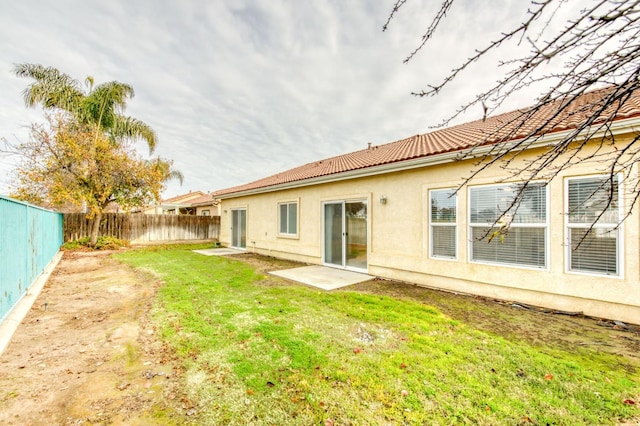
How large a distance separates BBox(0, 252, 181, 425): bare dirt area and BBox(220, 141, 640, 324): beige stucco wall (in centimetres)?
588

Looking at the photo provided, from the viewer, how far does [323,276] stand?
806cm

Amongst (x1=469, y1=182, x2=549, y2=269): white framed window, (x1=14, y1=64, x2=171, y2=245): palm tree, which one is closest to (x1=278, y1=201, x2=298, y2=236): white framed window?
(x1=469, y1=182, x2=549, y2=269): white framed window

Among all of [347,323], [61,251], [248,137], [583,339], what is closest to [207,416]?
[347,323]

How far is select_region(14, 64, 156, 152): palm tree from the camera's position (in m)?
13.9

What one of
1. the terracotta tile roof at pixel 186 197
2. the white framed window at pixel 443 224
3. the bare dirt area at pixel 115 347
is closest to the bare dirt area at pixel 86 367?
the bare dirt area at pixel 115 347

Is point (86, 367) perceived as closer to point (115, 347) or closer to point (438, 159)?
point (115, 347)

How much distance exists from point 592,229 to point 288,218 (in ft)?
30.7

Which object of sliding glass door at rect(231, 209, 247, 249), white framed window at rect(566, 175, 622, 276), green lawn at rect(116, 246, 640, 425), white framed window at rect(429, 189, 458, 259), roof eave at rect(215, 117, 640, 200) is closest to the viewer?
green lawn at rect(116, 246, 640, 425)

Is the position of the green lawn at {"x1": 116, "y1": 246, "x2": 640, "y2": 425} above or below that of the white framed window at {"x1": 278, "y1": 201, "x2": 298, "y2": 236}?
below

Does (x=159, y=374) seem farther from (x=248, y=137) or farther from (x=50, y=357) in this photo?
(x=248, y=137)

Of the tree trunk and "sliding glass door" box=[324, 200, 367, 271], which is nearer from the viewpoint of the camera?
"sliding glass door" box=[324, 200, 367, 271]

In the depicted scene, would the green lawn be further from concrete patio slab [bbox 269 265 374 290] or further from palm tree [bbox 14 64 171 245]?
palm tree [bbox 14 64 171 245]

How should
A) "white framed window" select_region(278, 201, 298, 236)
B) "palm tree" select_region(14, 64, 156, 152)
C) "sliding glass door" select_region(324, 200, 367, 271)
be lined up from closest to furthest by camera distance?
"sliding glass door" select_region(324, 200, 367, 271)
"white framed window" select_region(278, 201, 298, 236)
"palm tree" select_region(14, 64, 156, 152)

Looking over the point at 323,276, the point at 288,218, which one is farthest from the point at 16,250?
the point at 288,218
